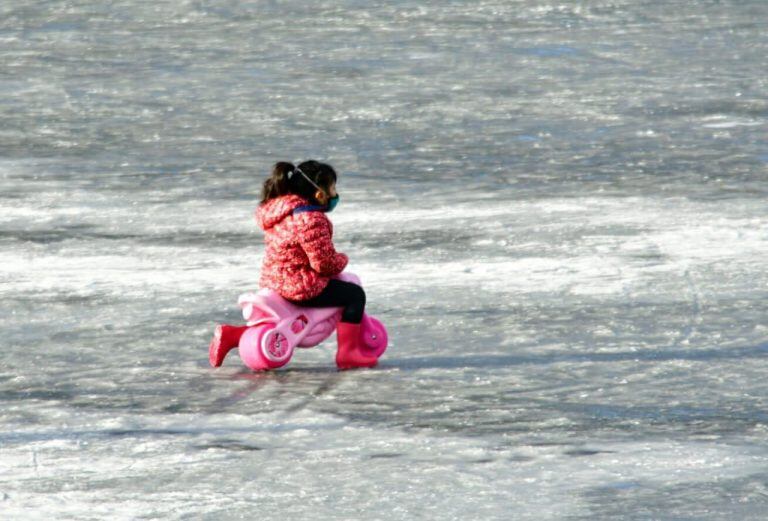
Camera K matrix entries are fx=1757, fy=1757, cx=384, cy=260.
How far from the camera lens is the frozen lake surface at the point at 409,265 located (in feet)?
18.0

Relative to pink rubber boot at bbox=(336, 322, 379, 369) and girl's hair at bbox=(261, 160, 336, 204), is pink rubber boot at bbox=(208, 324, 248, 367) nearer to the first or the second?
pink rubber boot at bbox=(336, 322, 379, 369)

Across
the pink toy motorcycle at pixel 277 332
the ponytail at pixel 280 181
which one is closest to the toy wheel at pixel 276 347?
the pink toy motorcycle at pixel 277 332

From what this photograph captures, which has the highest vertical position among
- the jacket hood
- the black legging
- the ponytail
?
the ponytail

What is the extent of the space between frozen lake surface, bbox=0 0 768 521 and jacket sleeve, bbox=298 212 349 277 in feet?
1.43

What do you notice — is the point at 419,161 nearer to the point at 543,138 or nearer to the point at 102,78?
the point at 543,138

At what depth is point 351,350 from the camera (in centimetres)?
679

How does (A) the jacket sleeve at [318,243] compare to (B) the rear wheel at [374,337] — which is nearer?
(A) the jacket sleeve at [318,243]

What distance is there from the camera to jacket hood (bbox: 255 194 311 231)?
21.9ft

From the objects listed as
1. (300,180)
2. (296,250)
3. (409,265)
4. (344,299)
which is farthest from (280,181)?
(409,265)

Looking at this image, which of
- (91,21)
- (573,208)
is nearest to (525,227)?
(573,208)

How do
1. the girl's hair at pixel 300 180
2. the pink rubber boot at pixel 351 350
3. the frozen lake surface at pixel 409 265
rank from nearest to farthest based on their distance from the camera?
the frozen lake surface at pixel 409 265
the girl's hair at pixel 300 180
the pink rubber boot at pixel 351 350

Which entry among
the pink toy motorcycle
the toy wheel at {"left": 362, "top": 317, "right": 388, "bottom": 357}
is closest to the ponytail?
the pink toy motorcycle

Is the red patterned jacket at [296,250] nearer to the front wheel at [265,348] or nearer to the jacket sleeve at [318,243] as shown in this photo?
the jacket sleeve at [318,243]

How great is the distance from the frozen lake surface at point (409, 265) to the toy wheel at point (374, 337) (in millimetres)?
80
